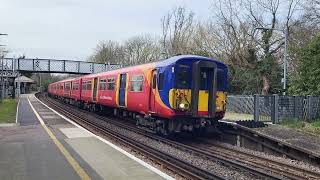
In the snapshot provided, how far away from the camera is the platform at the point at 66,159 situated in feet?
34.0

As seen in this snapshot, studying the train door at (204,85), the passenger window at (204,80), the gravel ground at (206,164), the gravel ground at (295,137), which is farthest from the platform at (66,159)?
the gravel ground at (295,137)

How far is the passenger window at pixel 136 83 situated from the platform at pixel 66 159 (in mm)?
3111

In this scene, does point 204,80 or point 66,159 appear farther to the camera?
point 204,80

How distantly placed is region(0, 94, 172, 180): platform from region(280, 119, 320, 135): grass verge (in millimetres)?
7836

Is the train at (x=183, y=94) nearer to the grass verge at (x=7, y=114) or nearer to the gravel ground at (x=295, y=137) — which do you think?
the gravel ground at (x=295, y=137)

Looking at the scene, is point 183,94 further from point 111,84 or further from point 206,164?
point 111,84

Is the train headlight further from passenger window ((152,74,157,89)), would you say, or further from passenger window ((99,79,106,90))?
passenger window ((99,79,106,90))

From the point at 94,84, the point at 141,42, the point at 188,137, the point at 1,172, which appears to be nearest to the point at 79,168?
the point at 1,172

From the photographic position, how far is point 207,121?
56.3 feet

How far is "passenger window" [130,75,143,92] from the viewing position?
20.0m

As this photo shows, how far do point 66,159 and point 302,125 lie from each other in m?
11.1

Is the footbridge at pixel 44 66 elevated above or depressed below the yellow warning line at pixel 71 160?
above

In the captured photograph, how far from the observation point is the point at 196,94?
16859mm

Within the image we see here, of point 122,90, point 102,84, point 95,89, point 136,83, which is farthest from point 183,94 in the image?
point 95,89
